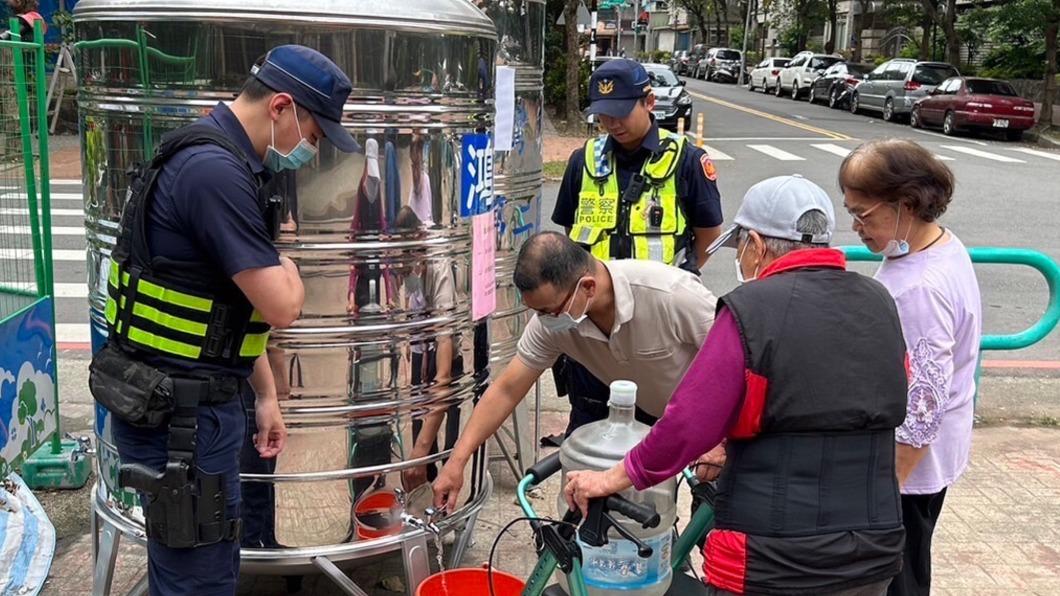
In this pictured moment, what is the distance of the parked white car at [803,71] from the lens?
36.8 meters

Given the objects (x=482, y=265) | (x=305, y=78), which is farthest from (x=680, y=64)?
(x=305, y=78)

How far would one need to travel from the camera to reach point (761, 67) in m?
A: 43.0

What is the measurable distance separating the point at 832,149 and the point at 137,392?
19.6 metres

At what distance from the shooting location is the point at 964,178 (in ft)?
54.3

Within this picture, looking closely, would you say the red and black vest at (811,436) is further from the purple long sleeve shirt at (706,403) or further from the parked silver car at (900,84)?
the parked silver car at (900,84)

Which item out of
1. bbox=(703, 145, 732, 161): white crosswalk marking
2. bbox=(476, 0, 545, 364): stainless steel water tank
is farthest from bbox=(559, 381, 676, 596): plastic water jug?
bbox=(703, 145, 732, 161): white crosswalk marking

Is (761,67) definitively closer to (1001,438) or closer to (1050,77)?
(1050,77)

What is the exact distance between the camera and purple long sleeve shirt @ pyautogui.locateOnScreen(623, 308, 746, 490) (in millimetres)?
2148

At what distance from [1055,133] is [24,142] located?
25.1 metres

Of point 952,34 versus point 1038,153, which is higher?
point 952,34

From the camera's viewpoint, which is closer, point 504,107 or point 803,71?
point 504,107

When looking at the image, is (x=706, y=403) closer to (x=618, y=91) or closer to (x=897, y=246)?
(x=897, y=246)

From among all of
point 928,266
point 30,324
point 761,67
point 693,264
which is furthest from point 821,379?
point 761,67

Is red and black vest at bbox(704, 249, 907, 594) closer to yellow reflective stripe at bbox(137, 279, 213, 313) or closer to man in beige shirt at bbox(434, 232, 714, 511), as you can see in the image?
man in beige shirt at bbox(434, 232, 714, 511)
